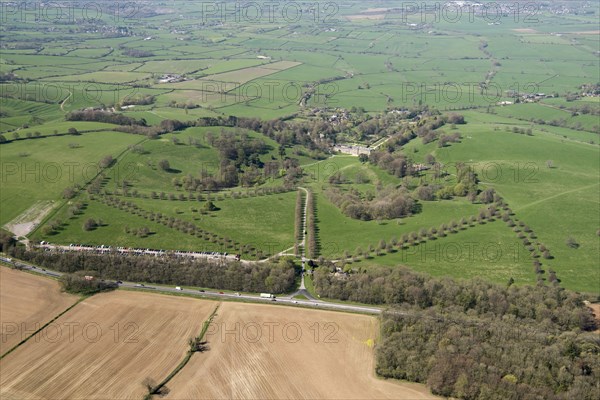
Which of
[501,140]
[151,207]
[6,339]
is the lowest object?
[6,339]

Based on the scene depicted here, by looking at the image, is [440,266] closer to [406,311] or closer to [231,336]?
[406,311]

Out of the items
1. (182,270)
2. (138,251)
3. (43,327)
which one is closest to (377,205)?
(182,270)

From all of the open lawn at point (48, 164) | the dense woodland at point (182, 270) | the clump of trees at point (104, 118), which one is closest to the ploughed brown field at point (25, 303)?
the dense woodland at point (182, 270)

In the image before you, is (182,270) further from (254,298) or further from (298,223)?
(298,223)

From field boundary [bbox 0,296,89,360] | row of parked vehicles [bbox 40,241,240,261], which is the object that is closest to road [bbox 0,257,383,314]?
field boundary [bbox 0,296,89,360]

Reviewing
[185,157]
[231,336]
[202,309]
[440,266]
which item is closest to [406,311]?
[440,266]

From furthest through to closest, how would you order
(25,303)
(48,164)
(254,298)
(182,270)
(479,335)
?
(48,164)
(182,270)
(254,298)
(25,303)
(479,335)

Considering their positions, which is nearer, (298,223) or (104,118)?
A: (298,223)
